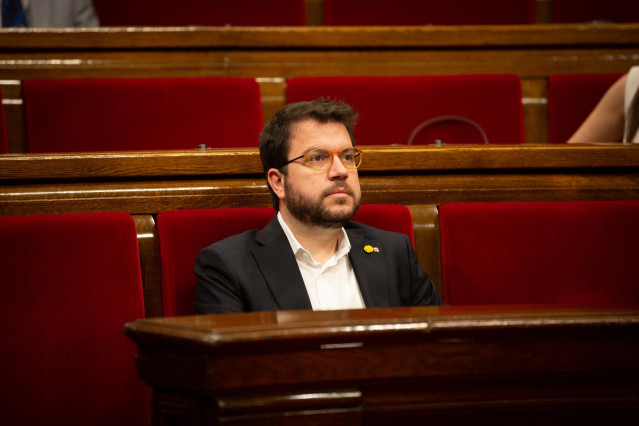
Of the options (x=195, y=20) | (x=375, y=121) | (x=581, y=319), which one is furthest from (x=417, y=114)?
(x=581, y=319)

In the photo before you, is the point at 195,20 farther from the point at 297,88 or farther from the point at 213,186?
the point at 213,186

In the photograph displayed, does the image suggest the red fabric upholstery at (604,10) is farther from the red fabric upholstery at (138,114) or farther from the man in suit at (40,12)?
the man in suit at (40,12)

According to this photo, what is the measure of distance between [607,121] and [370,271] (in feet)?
1.11

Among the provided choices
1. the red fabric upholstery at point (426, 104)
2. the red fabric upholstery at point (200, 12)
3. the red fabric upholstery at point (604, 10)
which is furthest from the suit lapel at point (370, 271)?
the red fabric upholstery at point (604, 10)

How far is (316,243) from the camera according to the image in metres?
0.45

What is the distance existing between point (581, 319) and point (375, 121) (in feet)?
1.51

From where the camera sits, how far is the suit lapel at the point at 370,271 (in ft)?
1.40

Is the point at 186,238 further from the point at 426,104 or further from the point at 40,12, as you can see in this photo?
the point at 40,12

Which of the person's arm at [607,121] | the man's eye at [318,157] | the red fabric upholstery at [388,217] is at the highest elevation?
the person's arm at [607,121]

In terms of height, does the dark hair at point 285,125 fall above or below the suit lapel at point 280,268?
above

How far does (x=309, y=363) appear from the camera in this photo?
0.21m

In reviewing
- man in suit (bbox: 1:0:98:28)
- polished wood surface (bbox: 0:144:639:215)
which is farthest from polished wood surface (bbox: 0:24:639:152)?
polished wood surface (bbox: 0:144:639:215)

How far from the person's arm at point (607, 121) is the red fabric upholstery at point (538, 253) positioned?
0.21 m

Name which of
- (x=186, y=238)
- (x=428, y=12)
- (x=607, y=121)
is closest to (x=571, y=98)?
(x=607, y=121)
